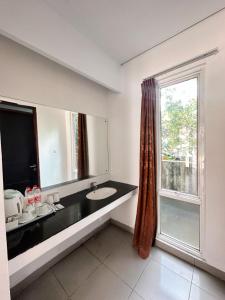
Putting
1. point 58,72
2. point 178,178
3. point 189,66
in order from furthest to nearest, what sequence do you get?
point 178,178 < point 58,72 < point 189,66

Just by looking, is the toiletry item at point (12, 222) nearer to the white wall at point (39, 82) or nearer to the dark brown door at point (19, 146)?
the dark brown door at point (19, 146)

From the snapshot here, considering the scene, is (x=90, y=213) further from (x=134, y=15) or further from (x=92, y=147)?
(x=134, y=15)

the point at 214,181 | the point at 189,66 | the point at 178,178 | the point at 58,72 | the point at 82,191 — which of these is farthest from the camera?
the point at 82,191

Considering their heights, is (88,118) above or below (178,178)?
above

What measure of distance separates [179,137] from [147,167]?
56cm

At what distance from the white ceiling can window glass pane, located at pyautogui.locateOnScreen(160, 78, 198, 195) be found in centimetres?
60

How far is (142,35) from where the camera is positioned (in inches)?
64.4

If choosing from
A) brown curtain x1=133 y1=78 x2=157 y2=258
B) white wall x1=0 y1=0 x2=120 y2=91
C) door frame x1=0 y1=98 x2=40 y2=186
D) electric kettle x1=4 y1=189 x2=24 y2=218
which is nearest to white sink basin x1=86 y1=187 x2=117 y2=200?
brown curtain x1=133 y1=78 x2=157 y2=258

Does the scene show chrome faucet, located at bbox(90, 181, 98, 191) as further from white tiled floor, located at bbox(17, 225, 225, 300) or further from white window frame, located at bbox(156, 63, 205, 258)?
white window frame, located at bbox(156, 63, 205, 258)

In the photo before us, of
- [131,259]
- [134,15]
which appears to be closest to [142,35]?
[134,15]

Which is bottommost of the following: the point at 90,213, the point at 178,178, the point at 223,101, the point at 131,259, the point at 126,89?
the point at 131,259

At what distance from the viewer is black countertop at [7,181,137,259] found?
100 cm

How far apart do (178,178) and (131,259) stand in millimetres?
1200

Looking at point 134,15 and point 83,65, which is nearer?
point 134,15
